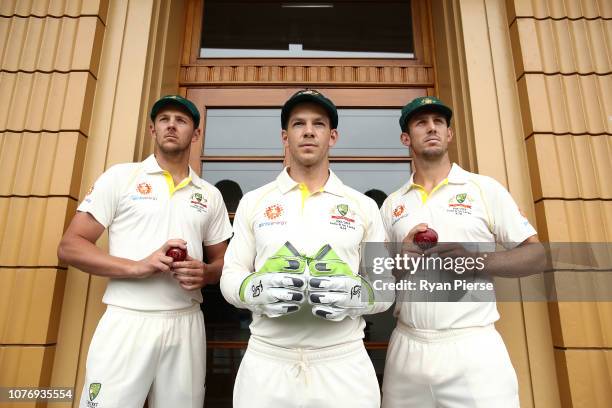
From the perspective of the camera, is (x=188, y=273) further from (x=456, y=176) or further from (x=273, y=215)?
(x=456, y=176)

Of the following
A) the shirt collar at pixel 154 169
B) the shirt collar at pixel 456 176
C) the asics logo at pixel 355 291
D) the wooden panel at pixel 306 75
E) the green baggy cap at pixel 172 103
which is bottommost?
the asics logo at pixel 355 291

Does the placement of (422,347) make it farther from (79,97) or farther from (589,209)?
(79,97)

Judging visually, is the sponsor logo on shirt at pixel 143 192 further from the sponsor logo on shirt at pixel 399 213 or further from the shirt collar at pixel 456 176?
the shirt collar at pixel 456 176

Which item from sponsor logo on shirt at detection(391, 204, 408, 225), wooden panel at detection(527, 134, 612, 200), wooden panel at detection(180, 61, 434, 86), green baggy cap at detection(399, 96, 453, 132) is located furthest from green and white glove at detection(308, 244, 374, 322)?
wooden panel at detection(180, 61, 434, 86)

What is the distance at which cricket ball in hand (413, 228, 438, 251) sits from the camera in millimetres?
1714

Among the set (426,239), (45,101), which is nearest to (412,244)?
(426,239)

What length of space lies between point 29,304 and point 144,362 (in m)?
0.93

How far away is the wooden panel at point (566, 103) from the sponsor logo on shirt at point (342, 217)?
4.88 ft

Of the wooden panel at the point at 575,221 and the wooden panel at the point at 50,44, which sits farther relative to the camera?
the wooden panel at the point at 50,44

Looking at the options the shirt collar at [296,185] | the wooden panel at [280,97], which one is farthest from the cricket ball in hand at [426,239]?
the wooden panel at [280,97]

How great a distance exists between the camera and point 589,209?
7.44 feet

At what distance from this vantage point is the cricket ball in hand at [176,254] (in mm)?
1798

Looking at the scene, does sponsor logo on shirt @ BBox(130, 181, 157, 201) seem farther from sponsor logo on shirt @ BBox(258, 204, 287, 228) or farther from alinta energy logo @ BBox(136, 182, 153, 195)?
sponsor logo on shirt @ BBox(258, 204, 287, 228)

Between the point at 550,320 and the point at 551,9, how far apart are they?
208cm
